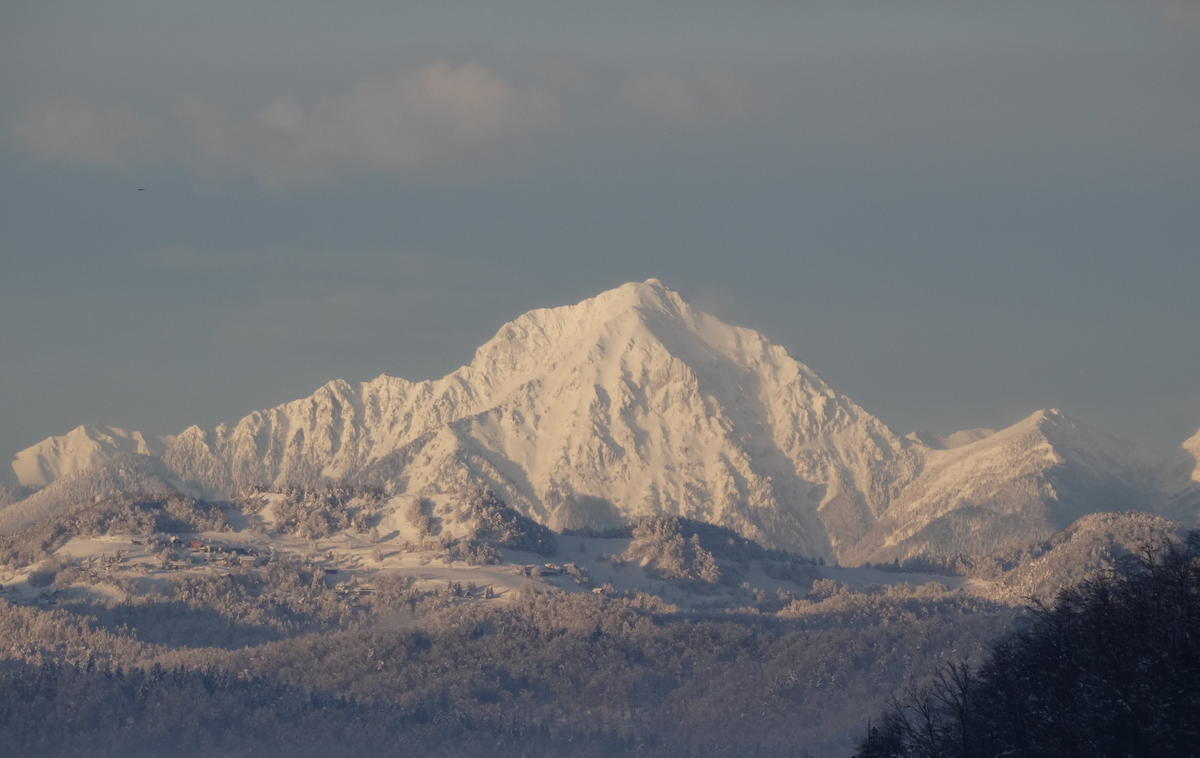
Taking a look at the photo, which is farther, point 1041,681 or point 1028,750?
point 1041,681

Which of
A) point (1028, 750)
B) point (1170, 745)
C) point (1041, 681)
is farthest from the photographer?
point (1041, 681)

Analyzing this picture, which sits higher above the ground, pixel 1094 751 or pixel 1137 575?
pixel 1137 575

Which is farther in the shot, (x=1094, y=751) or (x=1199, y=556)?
(x=1199, y=556)

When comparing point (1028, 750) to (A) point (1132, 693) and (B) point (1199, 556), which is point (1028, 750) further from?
(B) point (1199, 556)

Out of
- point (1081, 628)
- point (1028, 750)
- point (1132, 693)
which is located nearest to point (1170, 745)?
point (1132, 693)

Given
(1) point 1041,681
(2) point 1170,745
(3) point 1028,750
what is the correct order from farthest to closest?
(1) point 1041,681, (3) point 1028,750, (2) point 1170,745

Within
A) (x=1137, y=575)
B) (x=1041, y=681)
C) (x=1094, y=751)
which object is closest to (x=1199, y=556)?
(x=1137, y=575)

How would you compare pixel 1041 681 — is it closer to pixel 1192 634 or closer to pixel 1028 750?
pixel 1028 750

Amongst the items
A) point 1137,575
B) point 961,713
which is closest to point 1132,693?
point 961,713

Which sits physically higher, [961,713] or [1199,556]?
[1199,556]
